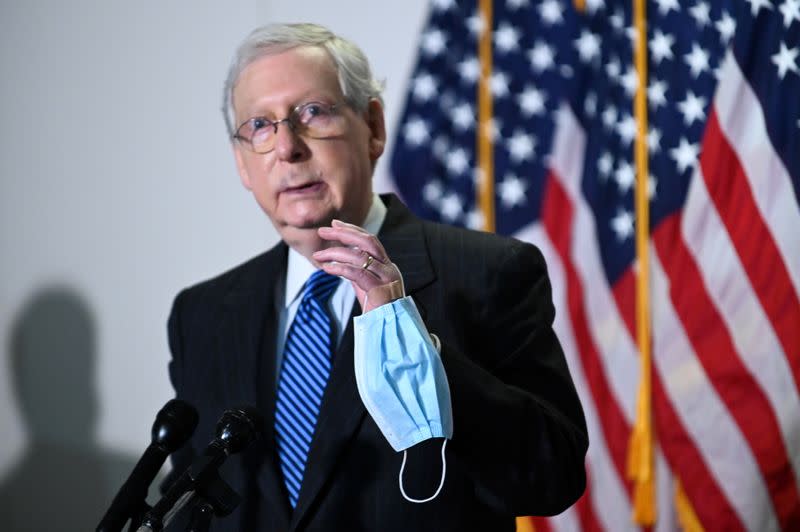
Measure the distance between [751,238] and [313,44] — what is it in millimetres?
1667

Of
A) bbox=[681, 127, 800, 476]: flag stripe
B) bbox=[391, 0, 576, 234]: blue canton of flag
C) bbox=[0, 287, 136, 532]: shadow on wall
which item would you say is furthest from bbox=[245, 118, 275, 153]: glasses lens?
bbox=[0, 287, 136, 532]: shadow on wall

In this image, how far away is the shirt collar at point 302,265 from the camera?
178 cm

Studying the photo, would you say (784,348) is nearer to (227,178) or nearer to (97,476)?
(227,178)

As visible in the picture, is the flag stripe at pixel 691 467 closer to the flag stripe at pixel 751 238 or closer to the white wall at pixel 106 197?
the flag stripe at pixel 751 238

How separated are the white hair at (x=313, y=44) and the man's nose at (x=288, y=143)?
0.13 metres

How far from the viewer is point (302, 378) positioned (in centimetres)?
163

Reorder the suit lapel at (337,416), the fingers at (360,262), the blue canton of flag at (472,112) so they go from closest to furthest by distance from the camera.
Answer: the fingers at (360,262), the suit lapel at (337,416), the blue canton of flag at (472,112)

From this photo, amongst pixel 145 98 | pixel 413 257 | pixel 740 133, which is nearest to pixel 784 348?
pixel 740 133

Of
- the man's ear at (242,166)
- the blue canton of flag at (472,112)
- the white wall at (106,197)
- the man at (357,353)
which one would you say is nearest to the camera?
the man at (357,353)

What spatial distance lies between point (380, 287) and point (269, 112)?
56 cm

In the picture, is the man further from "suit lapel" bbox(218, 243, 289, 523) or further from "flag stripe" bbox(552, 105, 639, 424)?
"flag stripe" bbox(552, 105, 639, 424)

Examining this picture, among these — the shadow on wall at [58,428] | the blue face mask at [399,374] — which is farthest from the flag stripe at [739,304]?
the shadow on wall at [58,428]

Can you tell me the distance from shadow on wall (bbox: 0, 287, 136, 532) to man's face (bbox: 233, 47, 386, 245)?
2.10 meters

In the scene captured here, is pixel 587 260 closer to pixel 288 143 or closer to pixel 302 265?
pixel 302 265
